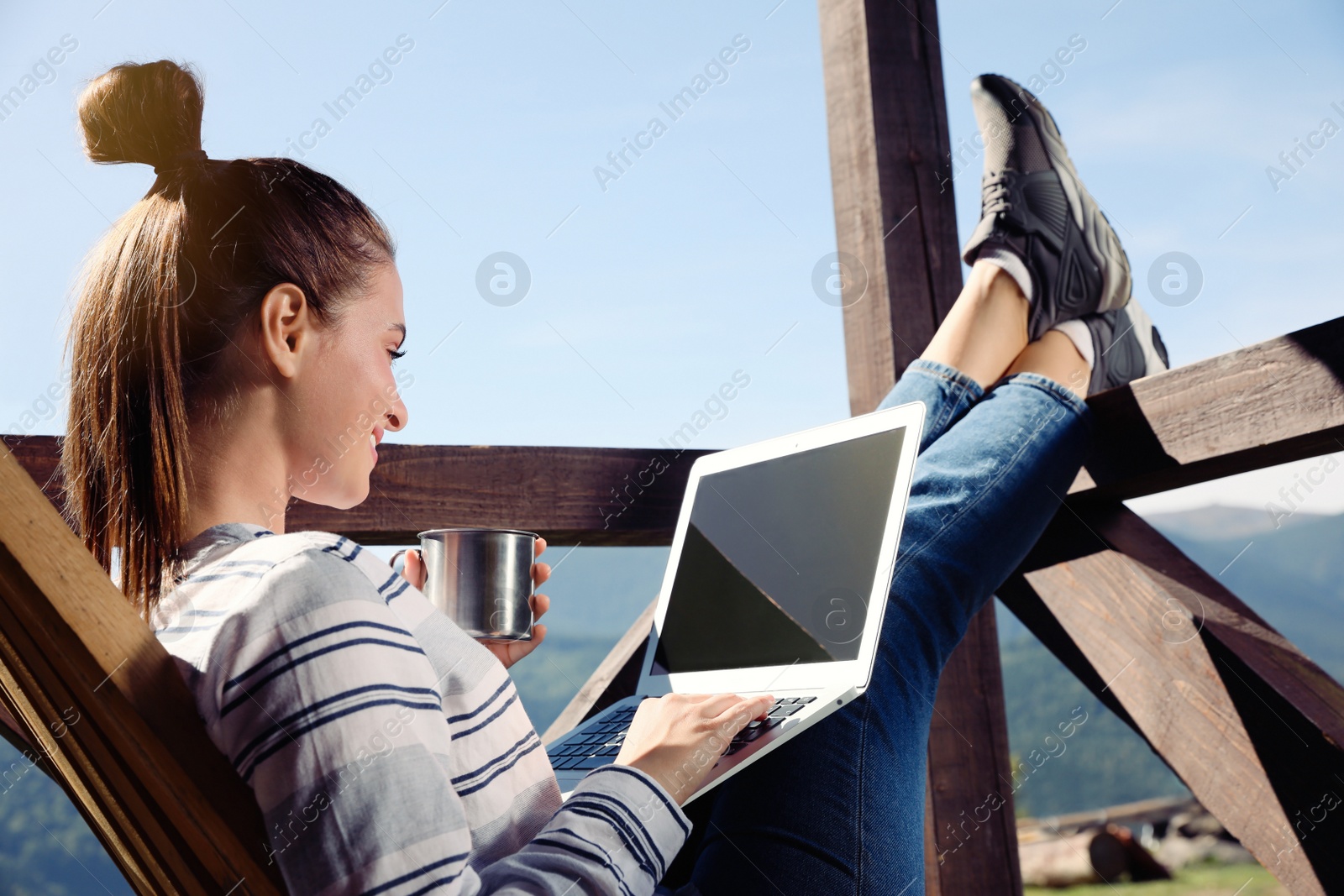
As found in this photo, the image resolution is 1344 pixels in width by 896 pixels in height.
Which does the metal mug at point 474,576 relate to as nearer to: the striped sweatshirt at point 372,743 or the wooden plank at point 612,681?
the striped sweatshirt at point 372,743

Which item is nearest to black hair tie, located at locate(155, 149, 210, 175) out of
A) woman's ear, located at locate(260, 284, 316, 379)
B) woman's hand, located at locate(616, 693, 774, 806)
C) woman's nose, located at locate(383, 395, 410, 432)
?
woman's ear, located at locate(260, 284, 316, 379)

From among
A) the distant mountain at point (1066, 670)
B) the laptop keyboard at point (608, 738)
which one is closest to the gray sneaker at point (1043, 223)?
A: the laptop keyboard at point (608, 738)

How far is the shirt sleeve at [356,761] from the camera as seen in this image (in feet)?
1.73

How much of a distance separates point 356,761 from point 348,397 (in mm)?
383

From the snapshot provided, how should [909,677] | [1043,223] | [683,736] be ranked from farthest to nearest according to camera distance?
[1043,223] < [909,677] < [683,736]

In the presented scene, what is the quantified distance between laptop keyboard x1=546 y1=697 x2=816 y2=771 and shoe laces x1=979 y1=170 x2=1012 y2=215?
2.58 ft

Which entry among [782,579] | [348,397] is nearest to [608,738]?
[782,579]

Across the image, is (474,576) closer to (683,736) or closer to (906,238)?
(683,736)

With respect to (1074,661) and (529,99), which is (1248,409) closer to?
(1074,661)

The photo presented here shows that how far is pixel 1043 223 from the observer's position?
1.27m

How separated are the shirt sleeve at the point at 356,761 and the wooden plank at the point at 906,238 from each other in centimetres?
96

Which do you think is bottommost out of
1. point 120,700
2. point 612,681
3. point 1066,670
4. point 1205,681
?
point 1066,670

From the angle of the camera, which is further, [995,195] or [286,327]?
[995,195]

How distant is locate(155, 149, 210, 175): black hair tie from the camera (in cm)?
85
